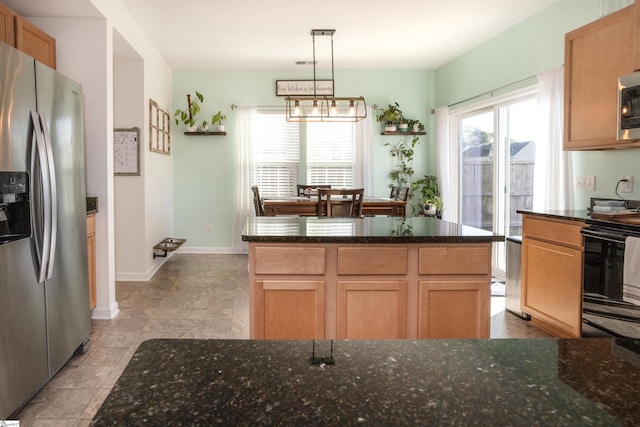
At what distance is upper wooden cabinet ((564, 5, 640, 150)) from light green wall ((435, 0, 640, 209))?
0.12 meters

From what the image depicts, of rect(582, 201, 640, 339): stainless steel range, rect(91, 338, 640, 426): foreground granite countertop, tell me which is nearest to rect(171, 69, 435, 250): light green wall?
rect(582, 201, 640, 339): stainless steel range

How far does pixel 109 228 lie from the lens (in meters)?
3.53

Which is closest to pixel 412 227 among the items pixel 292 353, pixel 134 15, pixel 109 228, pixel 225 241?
pixel 292 353

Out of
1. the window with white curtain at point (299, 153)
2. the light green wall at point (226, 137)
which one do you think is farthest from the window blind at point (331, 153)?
the light green wall at point (226, 137)

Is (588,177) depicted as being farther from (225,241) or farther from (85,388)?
(225,241)

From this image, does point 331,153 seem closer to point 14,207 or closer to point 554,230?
point 554,230

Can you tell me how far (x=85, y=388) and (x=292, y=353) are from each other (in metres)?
2.22

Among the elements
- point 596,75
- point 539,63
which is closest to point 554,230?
point 596,75

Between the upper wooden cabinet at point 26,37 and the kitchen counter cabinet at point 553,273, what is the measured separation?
3737mm

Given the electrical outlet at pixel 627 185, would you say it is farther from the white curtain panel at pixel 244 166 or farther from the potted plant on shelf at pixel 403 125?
the white curtain panel at pixel 244 166

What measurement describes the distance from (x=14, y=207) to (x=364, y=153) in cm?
489

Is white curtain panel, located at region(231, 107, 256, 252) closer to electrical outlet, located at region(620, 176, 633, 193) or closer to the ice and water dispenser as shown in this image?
the ice and water dispenser

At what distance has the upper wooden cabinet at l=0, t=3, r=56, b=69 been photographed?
263 centimetres

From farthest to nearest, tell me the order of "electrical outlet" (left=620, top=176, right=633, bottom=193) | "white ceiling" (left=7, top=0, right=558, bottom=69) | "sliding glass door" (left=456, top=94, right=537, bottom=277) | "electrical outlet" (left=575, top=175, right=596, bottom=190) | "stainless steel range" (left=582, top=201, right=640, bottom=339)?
1. "sliding glass door" (left=456, top=94, right=537, bottom=277)
2. "white ceiling" (left=7, top=0, right=558, bottom=69)
3. "electrical outlet" (left=575, top=175, right=596, bottom=190)
4. "electrical outlet" (left=620, top=176, right=633, bottom=193)
5. "stainless steel range" (left=582, top=201, right=640, bottom=339)
